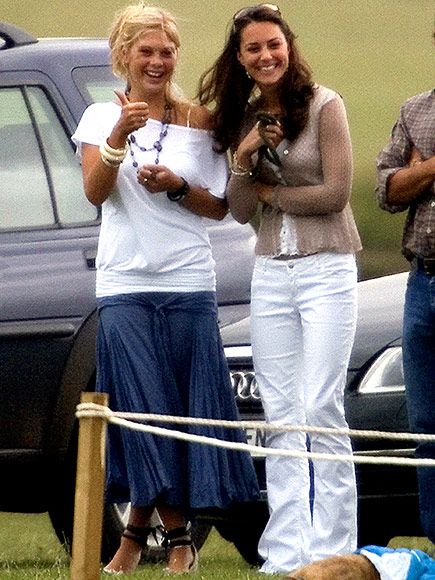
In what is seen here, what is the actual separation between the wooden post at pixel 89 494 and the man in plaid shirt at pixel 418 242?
1.52m

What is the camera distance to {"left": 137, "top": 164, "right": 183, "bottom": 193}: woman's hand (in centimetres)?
682

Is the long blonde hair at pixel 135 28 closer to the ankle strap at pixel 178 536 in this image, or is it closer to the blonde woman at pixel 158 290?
the blonde woman at pixel 158 290

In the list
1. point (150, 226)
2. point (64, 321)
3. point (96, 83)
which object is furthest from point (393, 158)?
point (96, 83)

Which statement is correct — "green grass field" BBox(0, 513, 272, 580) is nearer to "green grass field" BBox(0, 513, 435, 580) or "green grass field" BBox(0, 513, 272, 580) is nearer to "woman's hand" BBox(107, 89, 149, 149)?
"green grass field" BBox(0, 513, 435, 580)

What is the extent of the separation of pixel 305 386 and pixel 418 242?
58 centimetres

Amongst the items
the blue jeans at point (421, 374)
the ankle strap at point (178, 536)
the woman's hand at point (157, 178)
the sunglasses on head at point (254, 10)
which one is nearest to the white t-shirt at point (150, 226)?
the woman's hand at point (157, 178)

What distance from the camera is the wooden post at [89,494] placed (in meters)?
5.57

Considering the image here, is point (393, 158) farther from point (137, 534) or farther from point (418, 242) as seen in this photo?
point (137, 534)

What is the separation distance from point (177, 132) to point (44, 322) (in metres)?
1.29

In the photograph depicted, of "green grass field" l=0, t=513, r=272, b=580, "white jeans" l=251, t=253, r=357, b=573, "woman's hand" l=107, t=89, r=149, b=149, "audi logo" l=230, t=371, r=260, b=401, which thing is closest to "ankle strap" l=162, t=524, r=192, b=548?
"green grass field" l=0, t=513, r=272, b=580

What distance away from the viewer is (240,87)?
701cm

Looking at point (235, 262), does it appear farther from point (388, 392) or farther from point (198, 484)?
point (198, 484)

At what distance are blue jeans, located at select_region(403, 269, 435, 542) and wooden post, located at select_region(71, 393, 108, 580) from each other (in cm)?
152

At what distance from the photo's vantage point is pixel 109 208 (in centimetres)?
700
